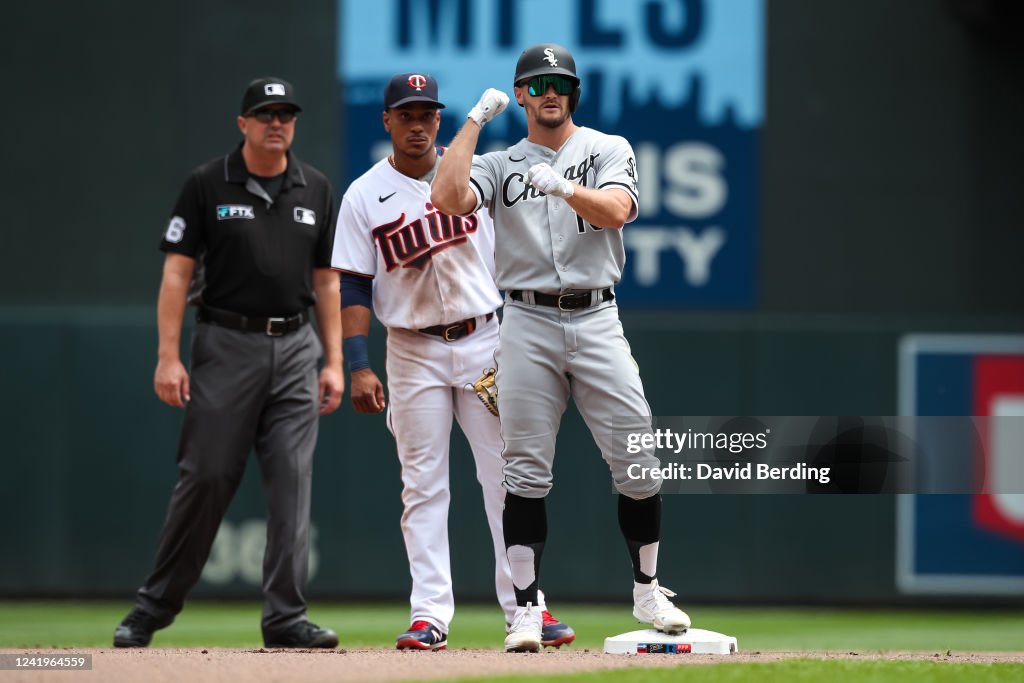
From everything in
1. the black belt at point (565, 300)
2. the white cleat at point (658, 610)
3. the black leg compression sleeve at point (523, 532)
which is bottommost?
the white cleat at point (658, 610)

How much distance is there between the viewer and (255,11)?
8.31 m

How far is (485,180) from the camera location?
14.5ft

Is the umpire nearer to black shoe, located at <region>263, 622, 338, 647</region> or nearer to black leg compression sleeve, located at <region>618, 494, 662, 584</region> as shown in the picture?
black shoe, located at <region>263, 622, 338, 647</region>

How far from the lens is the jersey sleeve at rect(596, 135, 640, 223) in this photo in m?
4.36

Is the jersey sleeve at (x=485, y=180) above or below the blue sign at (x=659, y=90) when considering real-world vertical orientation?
below

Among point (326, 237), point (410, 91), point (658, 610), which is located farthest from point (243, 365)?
point (658, 610)

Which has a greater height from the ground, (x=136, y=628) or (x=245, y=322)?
(x=245, y=322)

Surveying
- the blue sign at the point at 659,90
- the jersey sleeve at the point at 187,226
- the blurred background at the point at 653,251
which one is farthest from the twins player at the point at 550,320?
the blue sign at the point at 659,90

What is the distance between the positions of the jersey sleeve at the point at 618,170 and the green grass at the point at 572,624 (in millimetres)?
2144

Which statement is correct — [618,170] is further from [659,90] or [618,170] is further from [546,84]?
[659,90]

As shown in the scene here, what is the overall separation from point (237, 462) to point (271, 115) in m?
1.22

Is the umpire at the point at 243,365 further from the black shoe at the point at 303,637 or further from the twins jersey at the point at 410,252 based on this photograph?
the twins jersey at the point at 410,252

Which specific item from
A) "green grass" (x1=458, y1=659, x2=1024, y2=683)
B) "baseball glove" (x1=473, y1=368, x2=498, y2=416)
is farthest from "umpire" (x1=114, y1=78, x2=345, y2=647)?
"green grass" (x1=458, y1=659, x2=1024, y2=683)

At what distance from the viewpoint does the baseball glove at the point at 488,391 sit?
4.77 m
